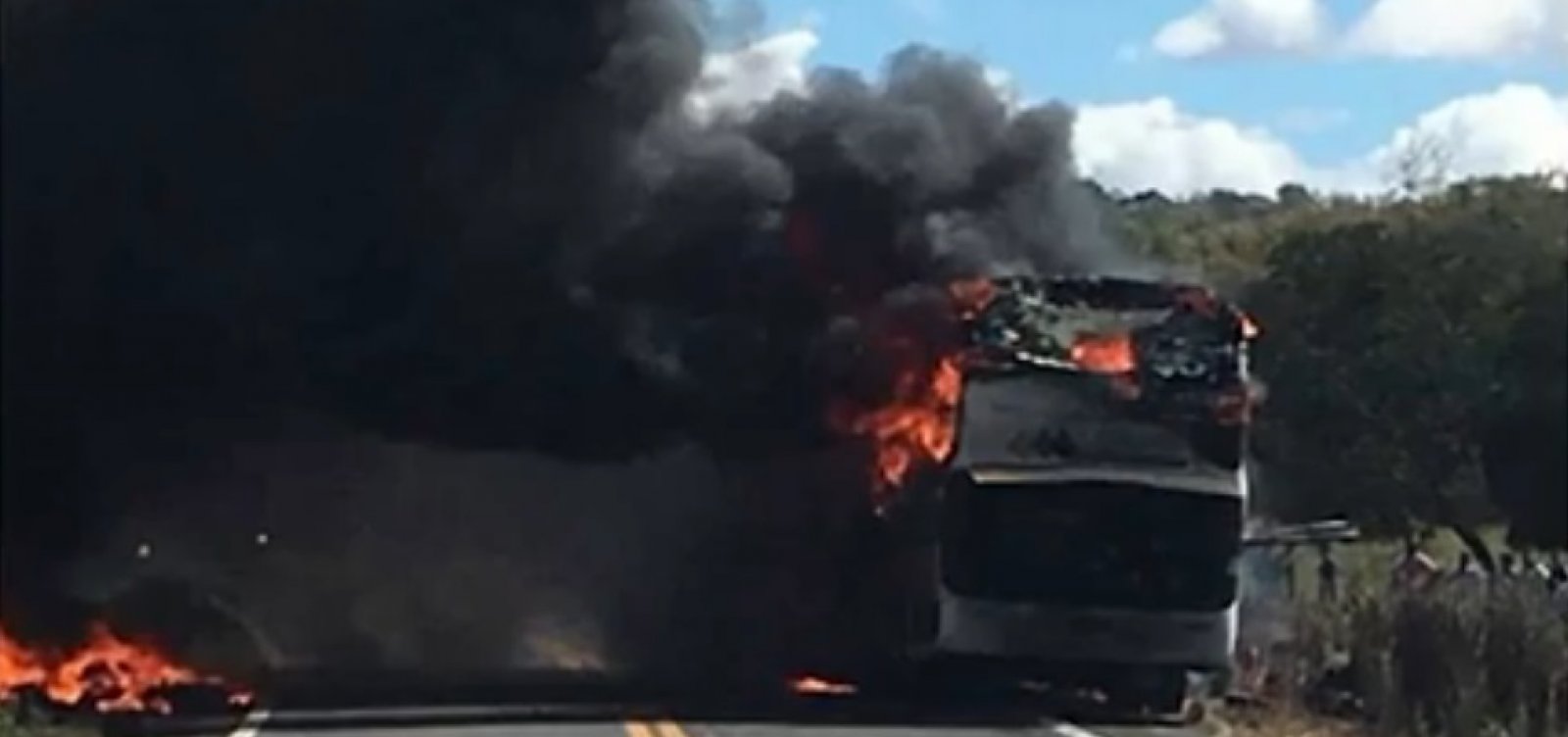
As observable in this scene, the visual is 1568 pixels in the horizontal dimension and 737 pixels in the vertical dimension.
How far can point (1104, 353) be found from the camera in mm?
37219

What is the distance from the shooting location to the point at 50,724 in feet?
102

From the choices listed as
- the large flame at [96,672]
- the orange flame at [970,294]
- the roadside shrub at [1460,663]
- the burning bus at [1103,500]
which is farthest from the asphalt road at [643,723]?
the orange flame at [970,294]

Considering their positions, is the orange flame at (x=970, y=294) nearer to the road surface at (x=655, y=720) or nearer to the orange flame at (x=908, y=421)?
the orange flame at (x=908, y=421)

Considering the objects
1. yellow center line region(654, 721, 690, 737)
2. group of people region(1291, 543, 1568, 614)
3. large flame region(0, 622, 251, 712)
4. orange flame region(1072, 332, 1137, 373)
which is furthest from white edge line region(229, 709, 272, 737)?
group of people region(1291, 543, 1568, 614)

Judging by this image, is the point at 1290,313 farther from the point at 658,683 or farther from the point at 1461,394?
the point at 658,683

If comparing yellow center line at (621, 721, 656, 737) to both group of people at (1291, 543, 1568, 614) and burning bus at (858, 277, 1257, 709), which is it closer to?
burning bus at (858, 277, 1257, 709)

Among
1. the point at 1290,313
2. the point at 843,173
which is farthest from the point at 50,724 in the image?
the point at 1290,313

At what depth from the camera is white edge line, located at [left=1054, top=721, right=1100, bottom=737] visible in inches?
1279

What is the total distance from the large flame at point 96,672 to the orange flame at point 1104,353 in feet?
27.8

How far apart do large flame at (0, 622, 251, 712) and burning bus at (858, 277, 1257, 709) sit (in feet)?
23.3

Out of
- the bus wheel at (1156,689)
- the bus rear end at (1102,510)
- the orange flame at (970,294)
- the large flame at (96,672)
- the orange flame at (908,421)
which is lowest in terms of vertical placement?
the bus wheel at (1156,689)

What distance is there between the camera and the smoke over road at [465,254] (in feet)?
112

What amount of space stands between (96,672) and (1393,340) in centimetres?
2546

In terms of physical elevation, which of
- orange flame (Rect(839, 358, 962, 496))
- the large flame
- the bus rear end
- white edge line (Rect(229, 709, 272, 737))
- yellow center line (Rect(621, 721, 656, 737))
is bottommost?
yellow center line (Rect(621, 721, 656, 737))
